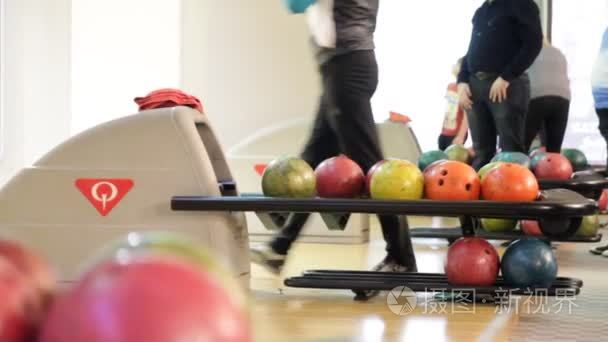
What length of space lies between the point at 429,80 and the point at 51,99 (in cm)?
366

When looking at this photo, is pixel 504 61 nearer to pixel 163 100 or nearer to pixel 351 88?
pixel 351 88

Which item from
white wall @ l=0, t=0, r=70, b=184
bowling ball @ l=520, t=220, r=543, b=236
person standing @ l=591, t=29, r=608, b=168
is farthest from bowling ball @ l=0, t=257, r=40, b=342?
white wall @ l=0, t=0, r=70, b=184

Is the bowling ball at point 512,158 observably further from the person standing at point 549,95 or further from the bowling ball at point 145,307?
the bowling ball at point 145,307

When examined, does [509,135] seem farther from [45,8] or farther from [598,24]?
[598,24]

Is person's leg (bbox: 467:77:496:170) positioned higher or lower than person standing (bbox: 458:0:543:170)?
lower

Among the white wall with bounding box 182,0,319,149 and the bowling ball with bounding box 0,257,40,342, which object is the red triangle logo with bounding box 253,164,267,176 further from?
the bowling ball with bounding box 0,257,40,342

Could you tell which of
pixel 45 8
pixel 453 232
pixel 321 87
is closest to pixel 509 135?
pixel 453 232

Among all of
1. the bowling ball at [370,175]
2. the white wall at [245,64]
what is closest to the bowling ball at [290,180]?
the bowling ball at [370,175]

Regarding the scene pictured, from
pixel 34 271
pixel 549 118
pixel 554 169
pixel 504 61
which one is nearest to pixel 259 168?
pixel 504 61

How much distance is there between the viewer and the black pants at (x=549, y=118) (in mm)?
5023

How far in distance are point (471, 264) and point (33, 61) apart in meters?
3.19

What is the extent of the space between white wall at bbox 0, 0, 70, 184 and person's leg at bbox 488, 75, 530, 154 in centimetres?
238

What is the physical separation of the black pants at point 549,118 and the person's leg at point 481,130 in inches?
26.2

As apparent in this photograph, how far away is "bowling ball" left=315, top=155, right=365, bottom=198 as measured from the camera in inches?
109
